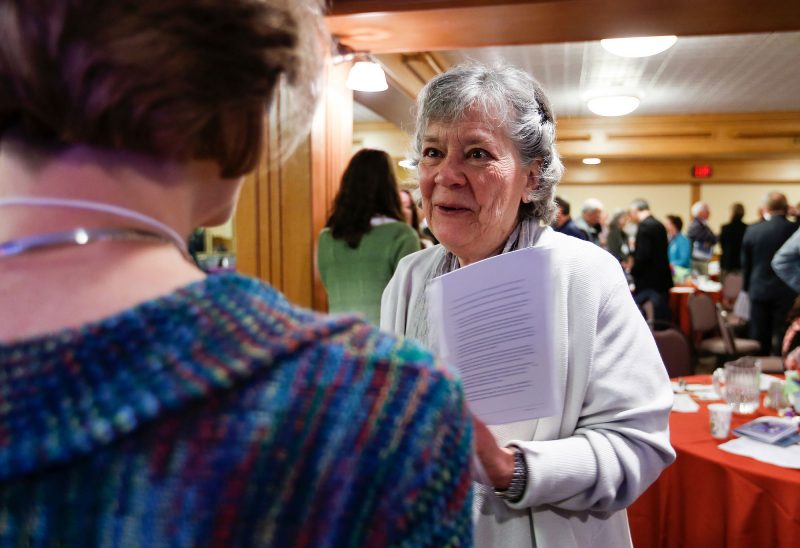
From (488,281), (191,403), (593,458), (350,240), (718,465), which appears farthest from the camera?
(350,240)

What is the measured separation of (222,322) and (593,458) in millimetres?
838

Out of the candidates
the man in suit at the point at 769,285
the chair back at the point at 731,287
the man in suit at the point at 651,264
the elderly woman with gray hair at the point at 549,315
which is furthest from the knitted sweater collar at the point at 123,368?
the chair back at the point at 731,287

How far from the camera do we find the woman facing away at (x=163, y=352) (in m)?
0.35

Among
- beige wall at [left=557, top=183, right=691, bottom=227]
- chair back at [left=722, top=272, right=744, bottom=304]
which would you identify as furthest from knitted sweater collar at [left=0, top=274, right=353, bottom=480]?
beige wall at [left=557, top=183, right=691, bottom=227]

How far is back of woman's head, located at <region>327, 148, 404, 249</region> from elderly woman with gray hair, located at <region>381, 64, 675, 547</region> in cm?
179

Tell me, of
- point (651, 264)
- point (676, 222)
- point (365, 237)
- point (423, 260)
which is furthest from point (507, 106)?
point (676, 222)

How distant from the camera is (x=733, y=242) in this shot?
8.23 m

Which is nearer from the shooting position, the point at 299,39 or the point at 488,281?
the point at 299,39

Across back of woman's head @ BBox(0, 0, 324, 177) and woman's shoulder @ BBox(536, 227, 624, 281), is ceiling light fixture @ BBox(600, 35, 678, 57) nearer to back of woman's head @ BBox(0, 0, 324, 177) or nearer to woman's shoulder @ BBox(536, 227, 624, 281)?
woman's shoulder @ BBox(536, 227, 624, 281)


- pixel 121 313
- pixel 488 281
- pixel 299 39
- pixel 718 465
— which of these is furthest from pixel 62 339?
pixel 718 465

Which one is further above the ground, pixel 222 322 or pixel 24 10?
pixel 24 10

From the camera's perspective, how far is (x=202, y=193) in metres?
0.44

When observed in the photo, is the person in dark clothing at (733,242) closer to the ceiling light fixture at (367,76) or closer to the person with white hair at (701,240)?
the person with white hair at (701,240)

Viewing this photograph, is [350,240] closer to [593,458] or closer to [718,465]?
[718,465]
